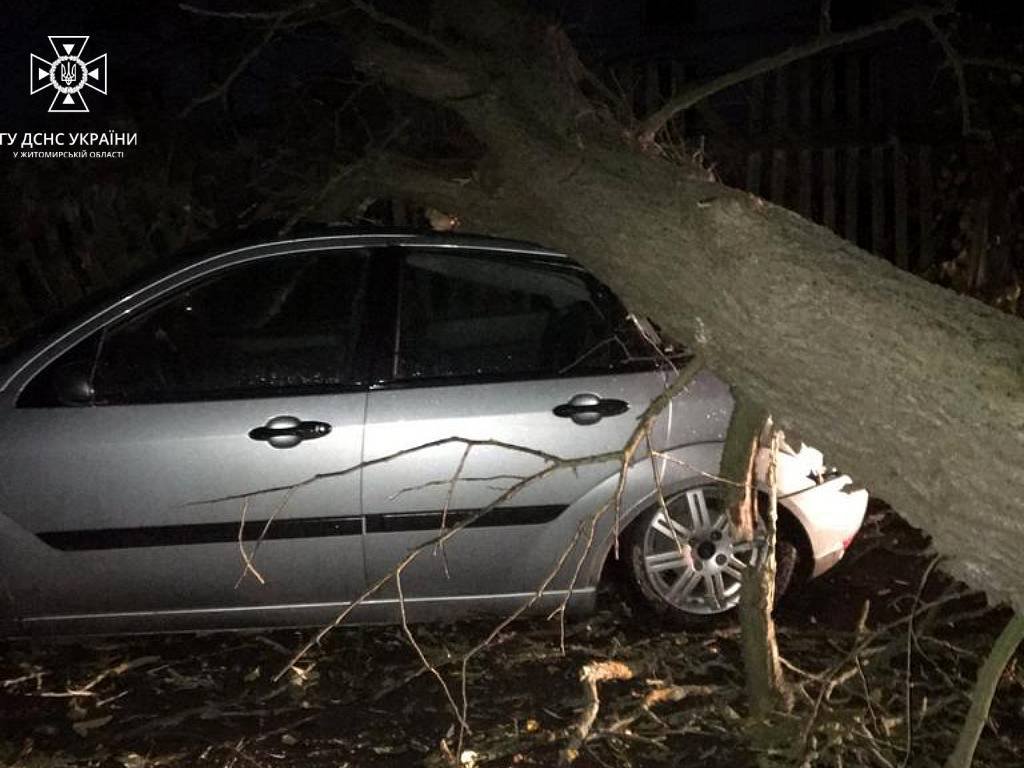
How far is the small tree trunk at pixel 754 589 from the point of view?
339 cm

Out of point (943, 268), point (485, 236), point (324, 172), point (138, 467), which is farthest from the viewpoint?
point (943, 268)

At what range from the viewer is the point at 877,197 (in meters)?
8.07

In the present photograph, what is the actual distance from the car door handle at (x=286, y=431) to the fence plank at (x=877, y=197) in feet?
17.0

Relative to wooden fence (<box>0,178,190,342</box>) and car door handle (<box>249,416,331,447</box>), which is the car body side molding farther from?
wooden fence (<box>0,178,190,342</box>)

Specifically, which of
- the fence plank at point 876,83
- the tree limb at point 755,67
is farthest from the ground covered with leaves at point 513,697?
Result: the fence plank at point 876,83

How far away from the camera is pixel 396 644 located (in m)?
4.43

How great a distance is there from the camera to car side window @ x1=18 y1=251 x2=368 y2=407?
13.5 feet

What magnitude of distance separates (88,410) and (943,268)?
5.87 metres

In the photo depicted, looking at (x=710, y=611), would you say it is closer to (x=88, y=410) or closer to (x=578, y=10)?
(x=88, y=410)

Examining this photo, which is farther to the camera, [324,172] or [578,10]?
[578,10]

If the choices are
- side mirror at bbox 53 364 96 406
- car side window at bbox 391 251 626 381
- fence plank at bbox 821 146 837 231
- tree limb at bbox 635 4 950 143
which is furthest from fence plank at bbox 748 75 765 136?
side mirror at bbox 53 364 96 406

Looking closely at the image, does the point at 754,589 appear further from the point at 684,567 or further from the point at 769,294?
the point at 769,294

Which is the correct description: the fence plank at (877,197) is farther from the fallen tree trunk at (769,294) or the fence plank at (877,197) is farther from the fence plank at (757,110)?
the fallen tree trunk at (769,294)

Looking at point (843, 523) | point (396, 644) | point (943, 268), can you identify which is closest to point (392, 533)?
point (396, 644)
